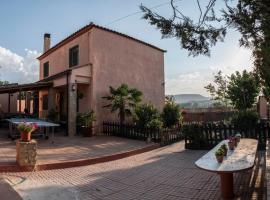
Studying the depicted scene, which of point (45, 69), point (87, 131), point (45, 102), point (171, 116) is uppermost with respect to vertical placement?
point (45, 69)

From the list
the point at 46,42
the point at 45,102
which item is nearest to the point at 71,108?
the point at 45,102

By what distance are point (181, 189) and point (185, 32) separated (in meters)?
3.56

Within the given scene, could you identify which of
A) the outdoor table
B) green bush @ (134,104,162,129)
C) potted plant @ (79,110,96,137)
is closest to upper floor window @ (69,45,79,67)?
potted plant @ (79,110,96,137)

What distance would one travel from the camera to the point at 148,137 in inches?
588

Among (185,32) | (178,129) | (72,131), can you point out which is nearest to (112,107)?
(72,131)

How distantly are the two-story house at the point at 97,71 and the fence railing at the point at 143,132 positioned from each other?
0.92 m

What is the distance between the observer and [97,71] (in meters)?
17.9

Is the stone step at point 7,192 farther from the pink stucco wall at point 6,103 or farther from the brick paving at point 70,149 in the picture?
the pink stucco wall at point 6,103

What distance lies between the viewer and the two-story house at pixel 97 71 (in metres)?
17.3

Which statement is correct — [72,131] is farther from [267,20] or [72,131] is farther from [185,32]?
[267,20]

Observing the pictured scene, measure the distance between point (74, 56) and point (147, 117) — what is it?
7.18m

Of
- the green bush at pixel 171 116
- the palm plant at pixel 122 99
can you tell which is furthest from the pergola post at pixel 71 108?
the green bush at pixel 171 116

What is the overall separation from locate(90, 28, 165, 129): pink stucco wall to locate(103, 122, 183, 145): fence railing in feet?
3.37

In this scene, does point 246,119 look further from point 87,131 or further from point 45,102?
point 45,102
